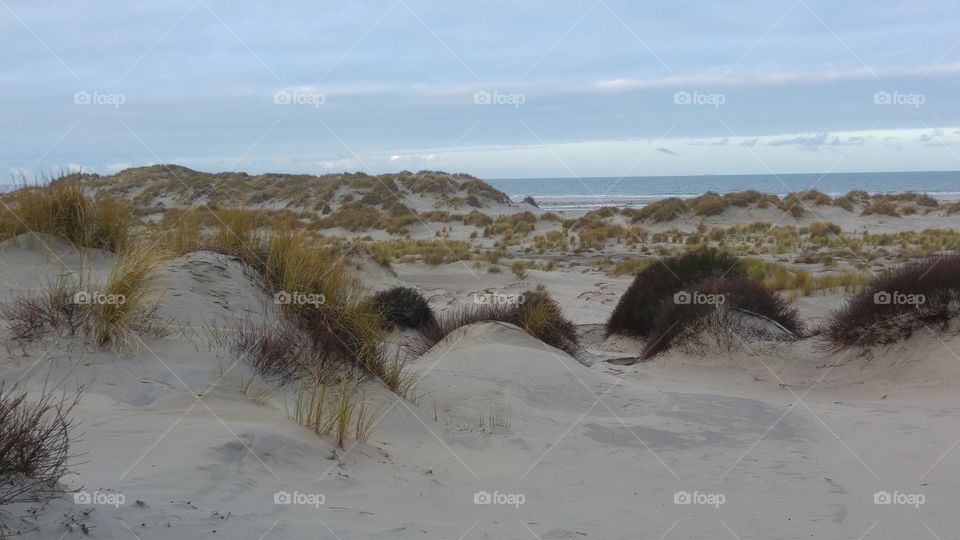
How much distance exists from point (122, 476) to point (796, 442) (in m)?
5.73

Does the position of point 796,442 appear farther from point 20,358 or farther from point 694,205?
point 694,205

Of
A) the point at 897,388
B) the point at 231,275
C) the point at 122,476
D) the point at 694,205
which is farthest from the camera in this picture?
the point at 694,205

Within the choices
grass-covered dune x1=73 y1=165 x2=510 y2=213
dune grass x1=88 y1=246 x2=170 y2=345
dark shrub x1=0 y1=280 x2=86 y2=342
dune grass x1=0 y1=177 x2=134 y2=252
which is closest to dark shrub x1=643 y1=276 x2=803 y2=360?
dune grass x1=88 y1=246 x2=170 y2=345

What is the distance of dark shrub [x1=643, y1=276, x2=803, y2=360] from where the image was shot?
11.4 m

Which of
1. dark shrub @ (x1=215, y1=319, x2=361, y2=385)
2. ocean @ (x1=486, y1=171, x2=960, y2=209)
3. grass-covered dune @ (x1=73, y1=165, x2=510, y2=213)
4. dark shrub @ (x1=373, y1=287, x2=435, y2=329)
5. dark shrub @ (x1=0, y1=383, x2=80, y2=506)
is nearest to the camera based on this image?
dark shrub @ (x1=0, y1=383, x2=80, y2=506)

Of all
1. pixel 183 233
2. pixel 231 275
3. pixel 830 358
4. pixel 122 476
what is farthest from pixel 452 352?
pixel 122 476

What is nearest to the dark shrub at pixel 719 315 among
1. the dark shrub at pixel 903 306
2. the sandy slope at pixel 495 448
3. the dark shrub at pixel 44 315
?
the dark shrub at pixel 903 306

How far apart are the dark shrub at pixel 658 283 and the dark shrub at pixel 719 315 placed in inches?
45.0

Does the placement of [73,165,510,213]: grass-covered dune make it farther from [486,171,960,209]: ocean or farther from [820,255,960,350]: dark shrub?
[820,255,960,350]: dark shrub

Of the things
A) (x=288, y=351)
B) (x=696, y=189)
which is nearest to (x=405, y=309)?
(x=288, y=351)

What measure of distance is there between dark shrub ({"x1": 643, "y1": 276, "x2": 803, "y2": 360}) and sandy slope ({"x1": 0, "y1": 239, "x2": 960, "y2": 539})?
1296 millimetres

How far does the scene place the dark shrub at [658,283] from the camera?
13.6 m

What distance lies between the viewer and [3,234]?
962 centimetres

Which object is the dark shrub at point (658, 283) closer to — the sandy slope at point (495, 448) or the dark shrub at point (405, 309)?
the dark shrub at point (405, 309)
